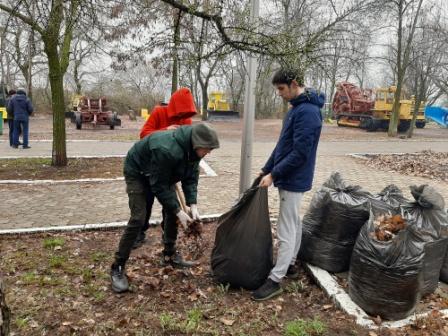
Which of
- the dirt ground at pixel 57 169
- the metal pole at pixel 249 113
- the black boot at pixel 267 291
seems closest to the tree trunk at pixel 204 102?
the dirt ground at pixel 57 169

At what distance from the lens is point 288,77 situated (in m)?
3.00

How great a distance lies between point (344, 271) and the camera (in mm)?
3600

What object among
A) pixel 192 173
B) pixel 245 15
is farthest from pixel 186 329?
pixel 245 15

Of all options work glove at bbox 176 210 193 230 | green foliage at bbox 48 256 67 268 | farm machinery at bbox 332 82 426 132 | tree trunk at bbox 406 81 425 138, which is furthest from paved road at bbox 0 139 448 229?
farm machinery at bbox 332 82 426 132

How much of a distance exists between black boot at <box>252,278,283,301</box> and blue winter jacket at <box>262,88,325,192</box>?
81 centimetres

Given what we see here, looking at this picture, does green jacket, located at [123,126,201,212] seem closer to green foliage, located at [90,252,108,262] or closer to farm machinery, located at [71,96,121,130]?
green foliage, located at [90,252,108,262]

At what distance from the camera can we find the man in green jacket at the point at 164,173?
2.82 metres

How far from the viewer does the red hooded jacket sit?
162 inches

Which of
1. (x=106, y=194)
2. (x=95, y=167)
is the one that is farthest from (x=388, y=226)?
(x=95, y=167)

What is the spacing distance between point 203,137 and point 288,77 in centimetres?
82

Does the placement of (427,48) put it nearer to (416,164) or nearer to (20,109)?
(416,164)

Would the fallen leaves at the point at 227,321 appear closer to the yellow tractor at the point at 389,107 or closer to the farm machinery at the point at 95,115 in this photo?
the farm machinery at the point at 95,115

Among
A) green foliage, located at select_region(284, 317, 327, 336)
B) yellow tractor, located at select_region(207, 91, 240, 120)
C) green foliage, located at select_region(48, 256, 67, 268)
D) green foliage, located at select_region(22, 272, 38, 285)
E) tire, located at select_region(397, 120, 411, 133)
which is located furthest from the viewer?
yellow tractor, located at select_region(207, 91, 240, 120)

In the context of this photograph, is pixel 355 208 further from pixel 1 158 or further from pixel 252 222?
pixel 1 158
